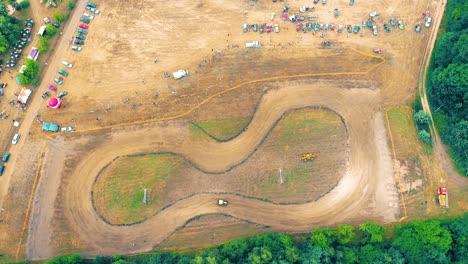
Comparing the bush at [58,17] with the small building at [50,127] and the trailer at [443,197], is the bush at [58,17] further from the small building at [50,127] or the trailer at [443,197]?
the trailer at [443,197]

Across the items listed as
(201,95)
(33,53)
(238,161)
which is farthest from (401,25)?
(33,53)

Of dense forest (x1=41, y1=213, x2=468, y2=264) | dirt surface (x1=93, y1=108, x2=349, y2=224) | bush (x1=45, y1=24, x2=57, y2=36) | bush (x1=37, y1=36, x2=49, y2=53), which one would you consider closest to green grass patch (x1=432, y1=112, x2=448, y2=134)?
dense forest (x1=41, y1=213, x2=468, y2=264)

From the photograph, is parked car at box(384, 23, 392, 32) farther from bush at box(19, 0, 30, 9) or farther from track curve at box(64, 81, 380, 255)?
bush at box(19, 0, 30, 9)

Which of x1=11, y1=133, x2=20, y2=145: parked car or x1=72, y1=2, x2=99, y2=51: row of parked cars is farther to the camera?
x1=72, y1=2, x2=99, y2=51: row of parked cars

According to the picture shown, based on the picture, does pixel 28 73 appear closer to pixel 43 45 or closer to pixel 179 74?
pixel 43 45

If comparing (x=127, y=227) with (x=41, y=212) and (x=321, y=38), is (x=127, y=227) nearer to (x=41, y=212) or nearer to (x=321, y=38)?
(x=41, y=212)

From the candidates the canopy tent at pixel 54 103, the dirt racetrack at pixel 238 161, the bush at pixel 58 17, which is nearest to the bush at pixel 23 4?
the bush at pixel 58 17

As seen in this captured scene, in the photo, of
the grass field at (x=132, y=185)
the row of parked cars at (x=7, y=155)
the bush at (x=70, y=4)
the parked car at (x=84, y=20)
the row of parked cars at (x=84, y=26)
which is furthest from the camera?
the bush at (x=70, y=4)

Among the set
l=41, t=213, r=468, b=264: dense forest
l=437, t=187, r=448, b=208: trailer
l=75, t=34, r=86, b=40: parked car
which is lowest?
l=41, t=213, r=468, b=264: dense forest
